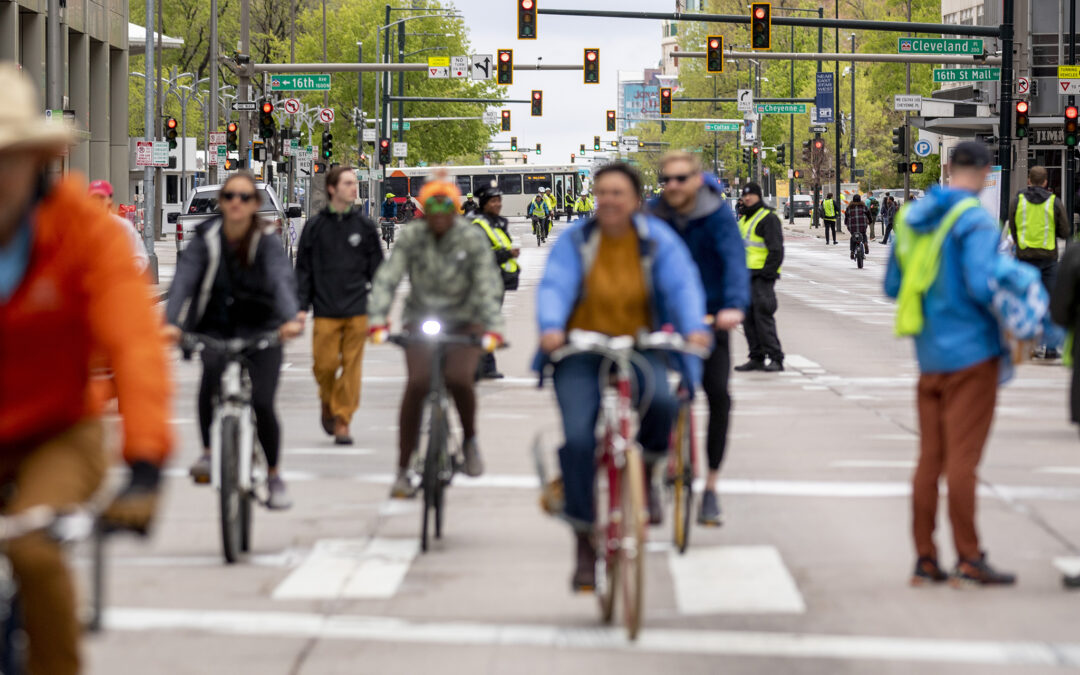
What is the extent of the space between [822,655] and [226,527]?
9.71 ft

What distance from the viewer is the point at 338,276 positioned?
40.0 feet

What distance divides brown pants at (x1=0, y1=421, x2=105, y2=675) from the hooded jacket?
4.86 m

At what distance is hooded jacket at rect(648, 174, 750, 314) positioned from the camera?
28.8 feet

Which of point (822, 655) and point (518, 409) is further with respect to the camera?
point (518, 409)

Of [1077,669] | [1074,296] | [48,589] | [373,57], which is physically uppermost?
[373,57]

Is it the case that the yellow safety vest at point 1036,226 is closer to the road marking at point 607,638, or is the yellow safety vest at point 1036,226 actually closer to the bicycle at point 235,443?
the bicycle at point 235,443

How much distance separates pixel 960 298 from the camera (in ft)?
24.9

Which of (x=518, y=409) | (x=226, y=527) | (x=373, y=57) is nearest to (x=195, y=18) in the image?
(x=373, y=57)

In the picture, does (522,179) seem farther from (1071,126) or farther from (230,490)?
(230,490)

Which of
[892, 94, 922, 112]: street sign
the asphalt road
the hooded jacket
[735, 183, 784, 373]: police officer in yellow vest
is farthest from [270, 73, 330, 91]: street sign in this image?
the hooded jacket

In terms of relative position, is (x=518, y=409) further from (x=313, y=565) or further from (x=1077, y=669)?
(x=1077, y=669)

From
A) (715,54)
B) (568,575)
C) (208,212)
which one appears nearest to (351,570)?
(568,575)

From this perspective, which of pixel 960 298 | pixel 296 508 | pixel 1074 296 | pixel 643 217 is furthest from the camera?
pixel 296 508

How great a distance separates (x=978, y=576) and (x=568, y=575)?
175 centimetres
